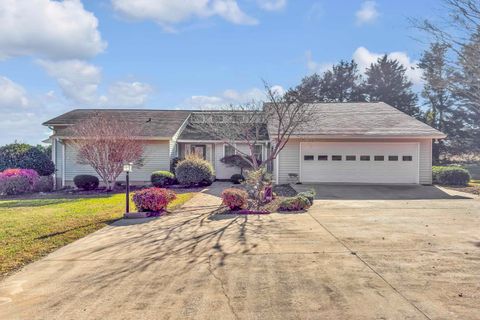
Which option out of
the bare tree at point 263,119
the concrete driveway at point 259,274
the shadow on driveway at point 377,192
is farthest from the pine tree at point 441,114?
the concrete driveway at point 259,274

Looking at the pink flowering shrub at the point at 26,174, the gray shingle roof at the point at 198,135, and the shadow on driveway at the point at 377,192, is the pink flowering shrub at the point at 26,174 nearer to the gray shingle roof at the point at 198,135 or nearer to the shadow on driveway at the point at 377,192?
the gray shingle roof at the point at 198,135

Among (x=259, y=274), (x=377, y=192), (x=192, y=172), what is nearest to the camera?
(x=259, y=274)

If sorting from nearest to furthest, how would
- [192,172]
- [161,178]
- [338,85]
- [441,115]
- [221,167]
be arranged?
[192,172] → [161,178] → [221,167] → [441,115] → [338,85]

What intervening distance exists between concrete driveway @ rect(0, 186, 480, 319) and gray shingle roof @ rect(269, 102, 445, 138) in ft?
26.3

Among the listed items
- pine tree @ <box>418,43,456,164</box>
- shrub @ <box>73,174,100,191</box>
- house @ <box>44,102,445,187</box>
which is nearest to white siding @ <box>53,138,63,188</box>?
house @ <box>44,102,445,187</box>

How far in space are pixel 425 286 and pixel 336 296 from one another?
47.4 inches

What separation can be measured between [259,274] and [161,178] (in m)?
12.9

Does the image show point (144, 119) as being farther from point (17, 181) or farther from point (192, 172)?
point (17, 181)

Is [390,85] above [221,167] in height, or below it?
above

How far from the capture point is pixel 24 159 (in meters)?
17.2

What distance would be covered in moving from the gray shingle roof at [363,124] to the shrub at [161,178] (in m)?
5.83

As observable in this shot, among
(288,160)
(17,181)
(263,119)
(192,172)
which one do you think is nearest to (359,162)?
(288,160)

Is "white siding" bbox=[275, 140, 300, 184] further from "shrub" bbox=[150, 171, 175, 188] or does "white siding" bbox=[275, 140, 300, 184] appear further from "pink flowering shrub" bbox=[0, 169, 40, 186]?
"pink flowering shrub" bbox=[0, 169, 40, 186]

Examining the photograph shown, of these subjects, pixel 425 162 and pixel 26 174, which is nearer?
pixel 26 174
